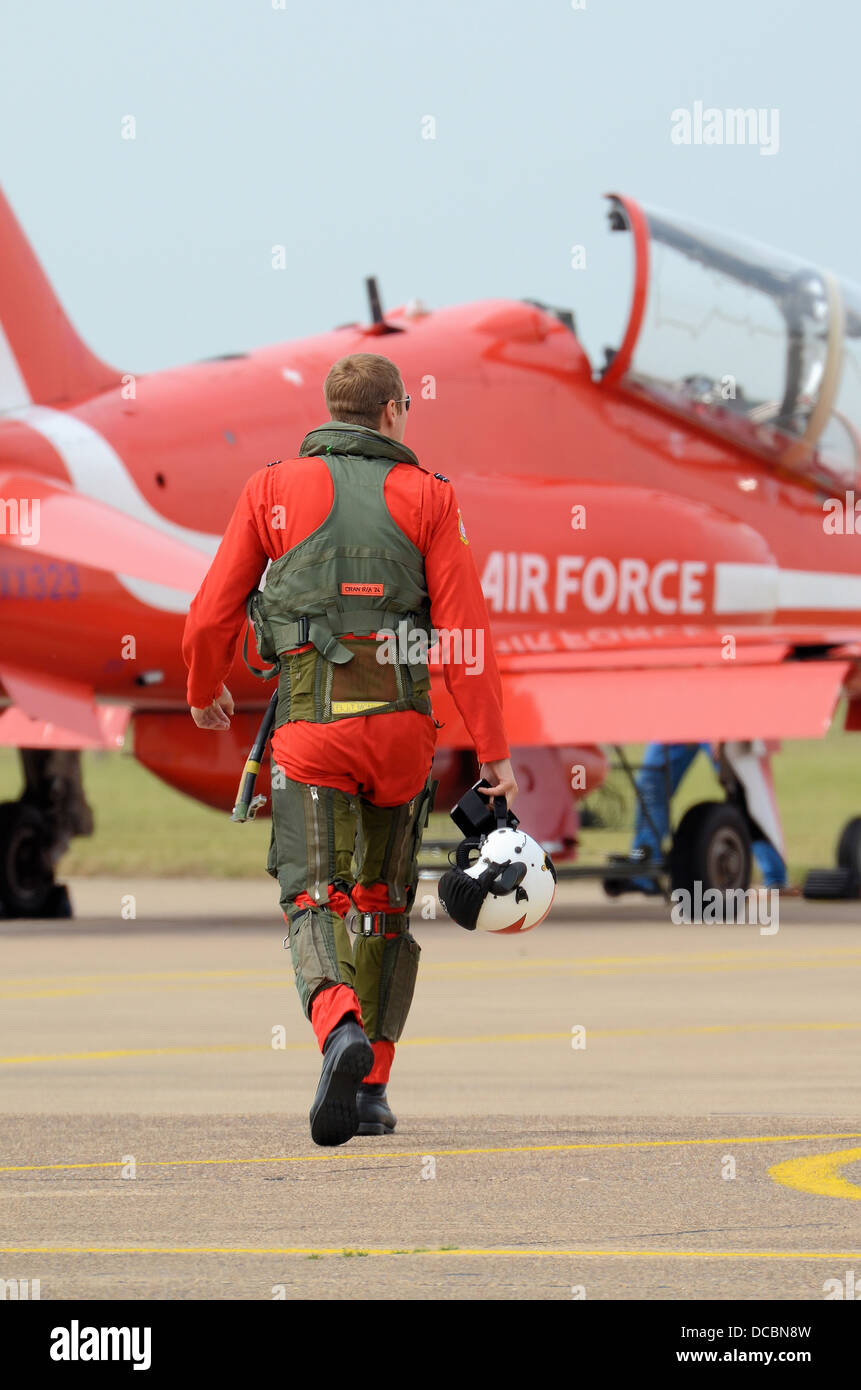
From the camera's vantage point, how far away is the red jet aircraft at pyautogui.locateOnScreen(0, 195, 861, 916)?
19172 millimetres

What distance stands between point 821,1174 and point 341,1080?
1299 mm

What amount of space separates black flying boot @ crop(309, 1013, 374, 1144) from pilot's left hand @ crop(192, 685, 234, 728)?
38.9 inches

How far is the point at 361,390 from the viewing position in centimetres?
733

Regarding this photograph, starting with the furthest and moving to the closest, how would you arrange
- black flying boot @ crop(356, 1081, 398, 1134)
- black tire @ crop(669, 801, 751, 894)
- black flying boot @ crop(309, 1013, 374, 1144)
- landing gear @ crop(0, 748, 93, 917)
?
landing gear @ crop(0, 748, 93, 917)
black tire @ crop(669, 801, 751, 894)
black flying boot @ crop(356, 1081, 398, 1134)
black flying boot @ crop(309, 1013, 374, 1144)

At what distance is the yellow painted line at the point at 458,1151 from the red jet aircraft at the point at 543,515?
447 inches

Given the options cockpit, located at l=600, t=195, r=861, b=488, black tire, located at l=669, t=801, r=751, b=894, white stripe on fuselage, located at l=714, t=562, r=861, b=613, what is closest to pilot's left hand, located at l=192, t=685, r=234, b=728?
black tire, located at l=669, t=801, r=751, b=894

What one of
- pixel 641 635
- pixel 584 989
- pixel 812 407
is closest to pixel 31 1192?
pixel 584 989

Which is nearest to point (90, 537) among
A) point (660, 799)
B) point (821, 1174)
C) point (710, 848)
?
point (710, 848)

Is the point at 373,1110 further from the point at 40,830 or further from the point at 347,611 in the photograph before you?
the point at 40,830

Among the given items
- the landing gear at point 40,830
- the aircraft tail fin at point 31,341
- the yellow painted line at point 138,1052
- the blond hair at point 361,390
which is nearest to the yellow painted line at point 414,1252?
the blond hair at point 361,390

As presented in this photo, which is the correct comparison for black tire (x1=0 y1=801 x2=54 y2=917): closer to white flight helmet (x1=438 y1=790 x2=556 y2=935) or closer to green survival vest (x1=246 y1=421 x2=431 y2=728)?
green survival vest (x1=246 y1=421 x2=431 y2=728)

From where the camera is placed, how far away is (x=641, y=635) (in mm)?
21547
